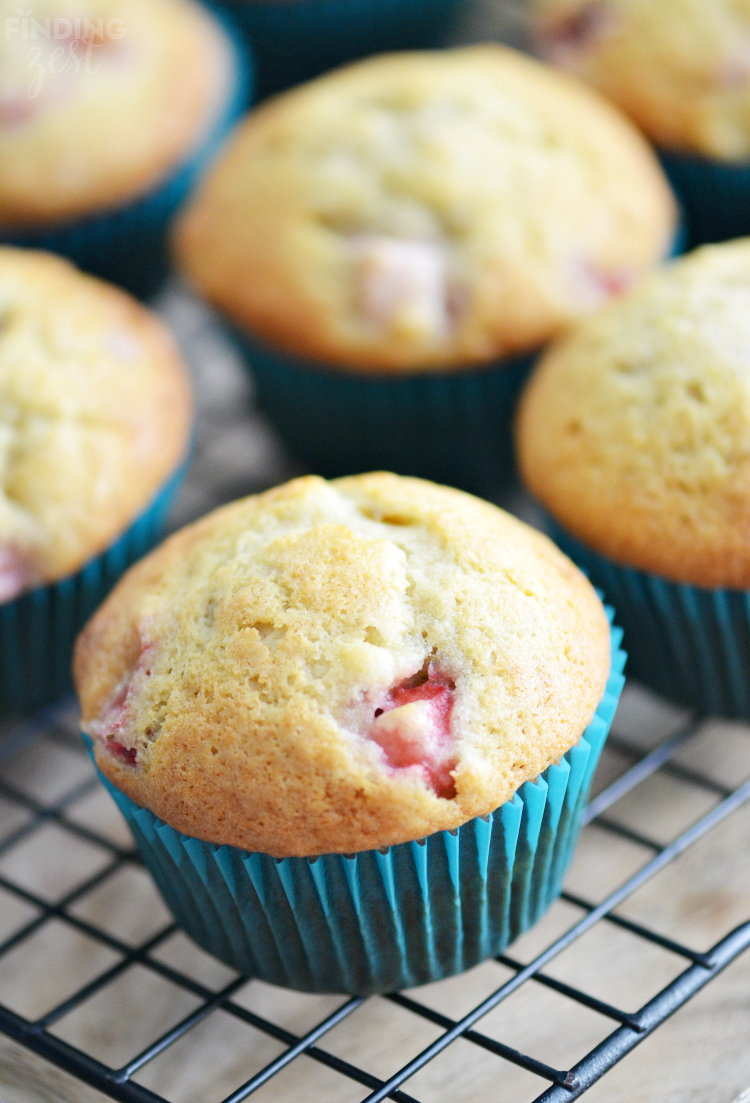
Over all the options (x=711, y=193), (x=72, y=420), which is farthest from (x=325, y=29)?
(x=72, y=420)

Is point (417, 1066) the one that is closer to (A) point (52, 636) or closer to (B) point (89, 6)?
(A) point (52, 636)

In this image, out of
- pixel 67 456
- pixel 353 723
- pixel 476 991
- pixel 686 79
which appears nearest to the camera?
pixel 353 723

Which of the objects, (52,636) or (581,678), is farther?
(52,636)

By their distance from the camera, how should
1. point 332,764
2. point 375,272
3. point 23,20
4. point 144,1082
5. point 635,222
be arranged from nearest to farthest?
point 332,764
point 144,1082
point 375,272
point 635,222
point 23,20

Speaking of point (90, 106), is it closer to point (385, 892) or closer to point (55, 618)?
point (55, 618)

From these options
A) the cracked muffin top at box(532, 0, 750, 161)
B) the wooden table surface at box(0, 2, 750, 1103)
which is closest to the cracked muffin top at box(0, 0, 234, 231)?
the cracked muffin top at box(532, 0, 750, 161)

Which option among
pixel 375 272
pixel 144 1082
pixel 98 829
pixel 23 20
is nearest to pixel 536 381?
pixel 375 272

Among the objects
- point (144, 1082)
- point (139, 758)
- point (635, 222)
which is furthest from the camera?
point (635, 222)
